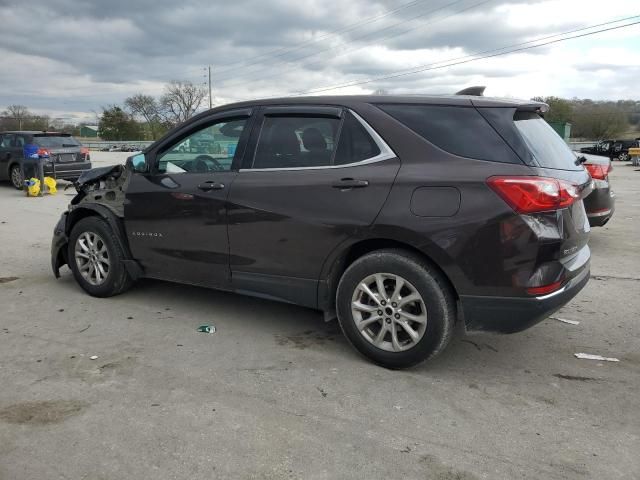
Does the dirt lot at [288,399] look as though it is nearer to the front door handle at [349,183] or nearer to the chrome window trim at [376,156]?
the front door handle at [349,183]

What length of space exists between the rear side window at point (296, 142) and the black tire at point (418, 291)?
79 centimetres

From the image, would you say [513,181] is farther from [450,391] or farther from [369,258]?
[450,391]

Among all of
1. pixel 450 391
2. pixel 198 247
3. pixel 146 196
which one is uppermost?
pixel 146 196

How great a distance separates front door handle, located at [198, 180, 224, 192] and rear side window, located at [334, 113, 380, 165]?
3.30 ft

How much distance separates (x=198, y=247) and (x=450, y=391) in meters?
2.24

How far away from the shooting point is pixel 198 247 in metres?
4.28

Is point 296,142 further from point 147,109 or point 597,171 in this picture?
point 147,109

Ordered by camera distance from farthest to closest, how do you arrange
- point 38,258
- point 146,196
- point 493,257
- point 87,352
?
point 38,258, point 146,196, point 87,352, point 493,257

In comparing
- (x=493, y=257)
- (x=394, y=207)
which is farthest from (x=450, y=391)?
(x=394, y=207)

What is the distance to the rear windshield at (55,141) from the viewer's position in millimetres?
14048

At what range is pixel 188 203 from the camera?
4.28 m

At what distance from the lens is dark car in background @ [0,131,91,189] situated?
14.0 metres

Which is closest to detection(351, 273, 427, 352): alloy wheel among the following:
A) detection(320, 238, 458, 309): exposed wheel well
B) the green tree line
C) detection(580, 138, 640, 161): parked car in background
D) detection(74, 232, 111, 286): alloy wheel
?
detection(320, 238, 458, 309): exposed wheel well

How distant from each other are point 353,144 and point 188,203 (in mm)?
1509
